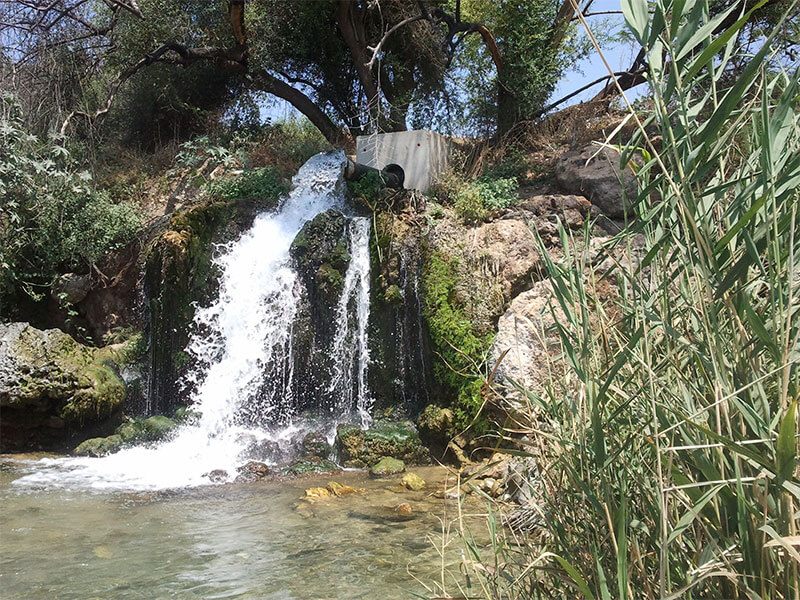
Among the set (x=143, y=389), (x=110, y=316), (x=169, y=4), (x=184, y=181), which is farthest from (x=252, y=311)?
(x=169, y=4)

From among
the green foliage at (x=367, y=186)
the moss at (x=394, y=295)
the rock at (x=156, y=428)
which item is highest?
the green foliage at (x=367, y=186)

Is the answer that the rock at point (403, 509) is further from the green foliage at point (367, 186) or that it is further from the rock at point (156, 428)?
the green foliage at point (367, 186)

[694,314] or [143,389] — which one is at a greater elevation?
[694,314]

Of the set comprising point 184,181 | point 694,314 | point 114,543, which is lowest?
point 114,543

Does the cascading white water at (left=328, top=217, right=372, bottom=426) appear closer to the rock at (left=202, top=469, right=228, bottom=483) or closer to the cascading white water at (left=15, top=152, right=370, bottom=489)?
the cascading white water at (left=15, top=152, right=370, bottom=489)

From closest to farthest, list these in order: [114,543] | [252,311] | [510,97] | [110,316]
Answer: [114,543] < [252,311] < [110,316] < [510,97]

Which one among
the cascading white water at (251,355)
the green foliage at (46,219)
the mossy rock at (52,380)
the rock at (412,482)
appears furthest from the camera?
the green foliage at (46,219)

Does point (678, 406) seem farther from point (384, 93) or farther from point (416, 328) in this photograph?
point (384, 93)

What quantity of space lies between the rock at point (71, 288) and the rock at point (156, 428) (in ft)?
11.4

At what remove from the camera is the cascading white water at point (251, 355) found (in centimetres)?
756

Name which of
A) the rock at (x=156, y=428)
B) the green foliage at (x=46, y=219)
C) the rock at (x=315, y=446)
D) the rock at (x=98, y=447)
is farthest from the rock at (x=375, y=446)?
the green foliage at (x=46, y=219)

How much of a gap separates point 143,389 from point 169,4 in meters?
7.85

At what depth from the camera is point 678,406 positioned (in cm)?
122

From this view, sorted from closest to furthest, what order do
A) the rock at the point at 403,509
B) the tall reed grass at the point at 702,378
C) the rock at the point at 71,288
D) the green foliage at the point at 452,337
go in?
the tall reed grass at the point at 702,378 < the rock at the point at 403,509 < the green foliage at the point at 452,337 < the rock at the point at 71,288
